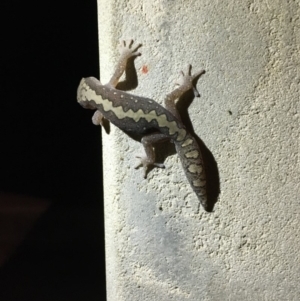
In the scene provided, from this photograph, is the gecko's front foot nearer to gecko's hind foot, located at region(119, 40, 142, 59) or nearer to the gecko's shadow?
the gecko's shadow

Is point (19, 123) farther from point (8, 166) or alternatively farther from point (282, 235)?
point (282, 235)

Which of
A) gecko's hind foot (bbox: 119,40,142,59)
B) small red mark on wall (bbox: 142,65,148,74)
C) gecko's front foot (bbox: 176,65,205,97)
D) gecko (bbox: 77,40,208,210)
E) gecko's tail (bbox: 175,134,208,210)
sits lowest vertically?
gecko's tail (bbox: 175,134,208,210)

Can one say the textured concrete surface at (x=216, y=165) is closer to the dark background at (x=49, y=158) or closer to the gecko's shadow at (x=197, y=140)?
the gecko's shadow at (x=197, y=140)

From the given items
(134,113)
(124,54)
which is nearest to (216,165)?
(134,113)

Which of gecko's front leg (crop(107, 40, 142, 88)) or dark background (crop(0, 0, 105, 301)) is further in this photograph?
dark background (crop(0, 0, 105, 301))

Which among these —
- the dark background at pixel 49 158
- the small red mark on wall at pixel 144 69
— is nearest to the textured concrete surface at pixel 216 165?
the small red mark on wall at pixel 144 69

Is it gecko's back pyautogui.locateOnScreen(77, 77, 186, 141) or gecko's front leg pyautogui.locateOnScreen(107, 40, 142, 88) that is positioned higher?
gecko's front leg pyautogui.locateOnScreen(107, 40, 142, 88)

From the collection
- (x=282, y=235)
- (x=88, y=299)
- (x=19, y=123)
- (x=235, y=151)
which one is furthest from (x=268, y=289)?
(x=19, y=123)

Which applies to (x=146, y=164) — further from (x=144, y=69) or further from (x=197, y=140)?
(x=144, y=69)

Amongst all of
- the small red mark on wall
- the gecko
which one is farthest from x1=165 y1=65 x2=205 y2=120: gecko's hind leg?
the small red mark on wall
